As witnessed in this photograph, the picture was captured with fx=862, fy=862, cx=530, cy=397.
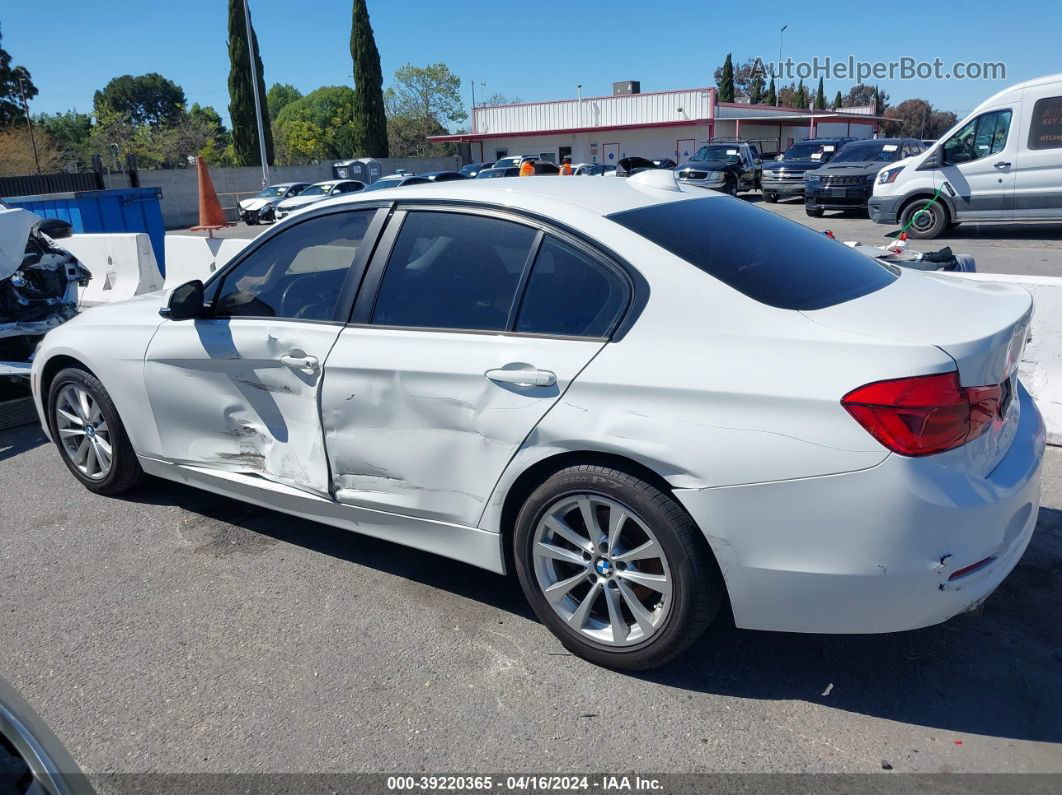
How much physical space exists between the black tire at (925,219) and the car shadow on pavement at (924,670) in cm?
1255

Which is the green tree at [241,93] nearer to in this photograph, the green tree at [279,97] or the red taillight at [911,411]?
the red taillight at [911,411]

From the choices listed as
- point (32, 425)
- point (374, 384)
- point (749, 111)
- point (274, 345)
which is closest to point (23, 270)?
point (32, 425)

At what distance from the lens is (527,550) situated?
3100 millimetres

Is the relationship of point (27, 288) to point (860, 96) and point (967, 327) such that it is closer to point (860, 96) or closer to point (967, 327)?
point (967, 327)

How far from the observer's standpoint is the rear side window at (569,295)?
9.73ft

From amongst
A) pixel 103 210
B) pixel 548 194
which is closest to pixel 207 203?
pixel 103 210

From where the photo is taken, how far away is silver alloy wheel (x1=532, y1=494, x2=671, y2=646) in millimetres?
2871

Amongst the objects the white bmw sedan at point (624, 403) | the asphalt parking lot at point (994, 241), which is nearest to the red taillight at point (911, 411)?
the white bmw sedan at point (624, 403)

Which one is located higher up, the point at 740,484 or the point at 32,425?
the point at 740,484

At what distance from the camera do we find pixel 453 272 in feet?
11.1

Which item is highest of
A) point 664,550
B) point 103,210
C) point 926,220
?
point 103,210

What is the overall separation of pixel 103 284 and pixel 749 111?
43762mm

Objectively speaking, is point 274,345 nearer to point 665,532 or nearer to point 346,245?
Result: point 346,245

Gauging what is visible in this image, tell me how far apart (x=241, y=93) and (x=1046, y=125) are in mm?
43168
